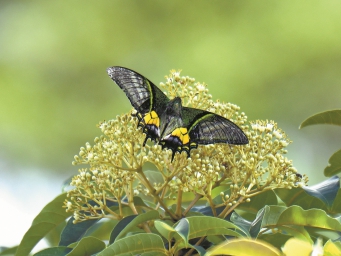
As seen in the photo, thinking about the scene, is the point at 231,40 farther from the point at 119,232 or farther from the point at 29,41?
the point at 119,232

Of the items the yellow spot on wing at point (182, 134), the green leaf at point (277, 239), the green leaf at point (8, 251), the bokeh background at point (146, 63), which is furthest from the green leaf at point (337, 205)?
the bokeh background at point (146, 63)

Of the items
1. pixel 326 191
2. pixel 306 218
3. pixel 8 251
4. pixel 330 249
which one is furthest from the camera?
pixel 8 251

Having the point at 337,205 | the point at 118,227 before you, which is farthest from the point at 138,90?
the point at 337,205

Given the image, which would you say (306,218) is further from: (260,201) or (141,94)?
(141,94)

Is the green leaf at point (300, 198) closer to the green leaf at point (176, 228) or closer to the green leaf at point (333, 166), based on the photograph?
the green leaf at point (333, 166)

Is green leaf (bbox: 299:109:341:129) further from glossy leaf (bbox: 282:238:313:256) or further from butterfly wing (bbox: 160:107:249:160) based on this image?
glossy leaf (bbox: 282:238:313:256)

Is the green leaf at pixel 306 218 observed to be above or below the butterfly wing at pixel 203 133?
below
